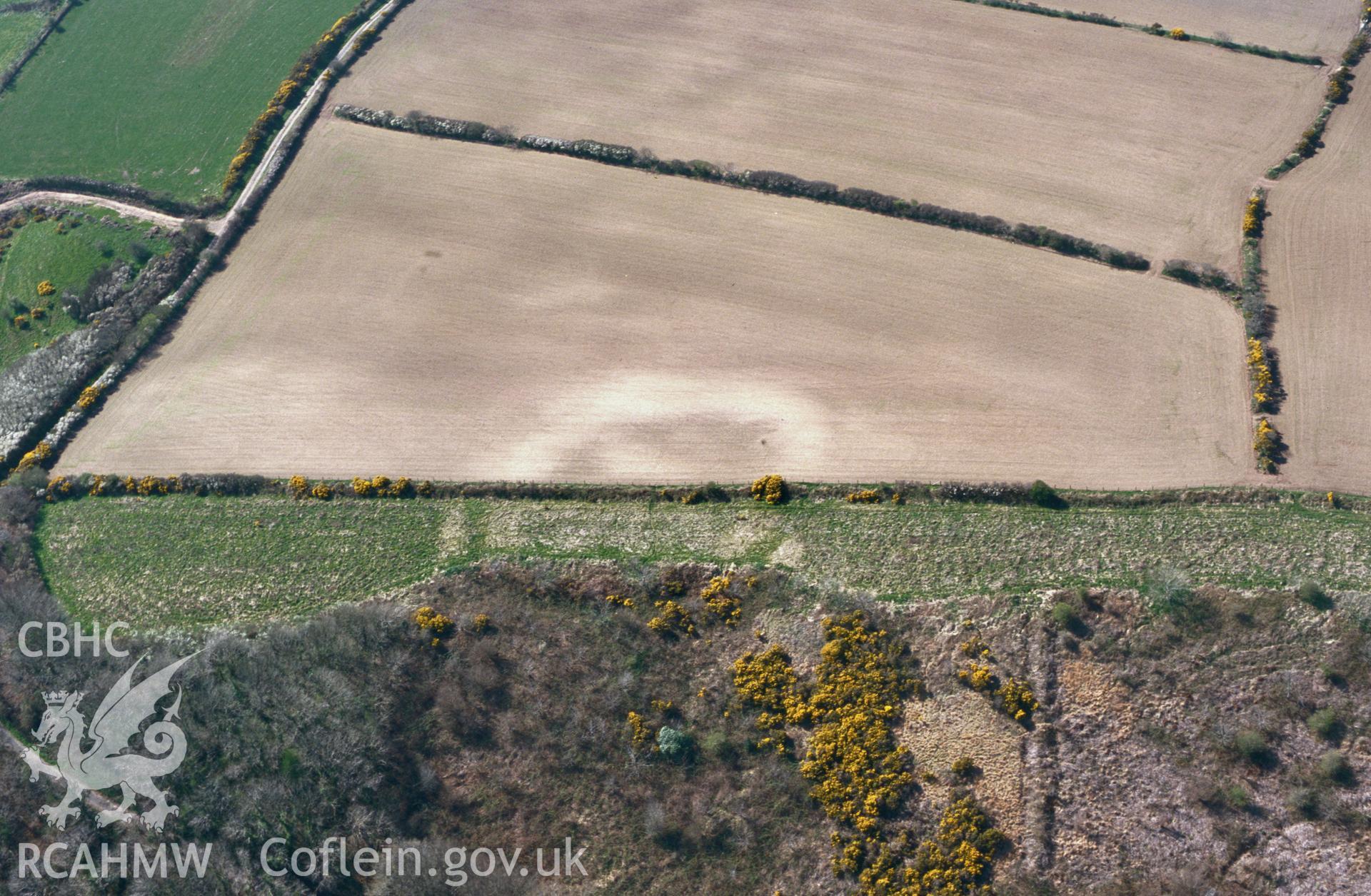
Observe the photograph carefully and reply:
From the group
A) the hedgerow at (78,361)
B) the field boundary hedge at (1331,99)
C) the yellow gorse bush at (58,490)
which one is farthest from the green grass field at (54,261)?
the field boundary hedge at (1331,99)

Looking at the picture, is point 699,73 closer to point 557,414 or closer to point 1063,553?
point 557,414

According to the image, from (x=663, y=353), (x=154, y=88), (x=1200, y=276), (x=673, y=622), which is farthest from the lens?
(x=154, y=88)

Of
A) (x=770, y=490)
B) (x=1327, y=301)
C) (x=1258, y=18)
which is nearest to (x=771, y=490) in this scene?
(x=770, y=490)

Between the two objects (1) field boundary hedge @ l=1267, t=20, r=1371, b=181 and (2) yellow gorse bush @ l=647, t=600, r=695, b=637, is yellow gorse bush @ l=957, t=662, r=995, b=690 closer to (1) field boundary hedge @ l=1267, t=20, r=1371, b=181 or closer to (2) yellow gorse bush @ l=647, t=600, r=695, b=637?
(2) yellow gorse bush @ l=647, t=600, r=695, b=637

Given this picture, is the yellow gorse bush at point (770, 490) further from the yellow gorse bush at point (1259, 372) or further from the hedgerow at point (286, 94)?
the hedgerow at point (286, 94)

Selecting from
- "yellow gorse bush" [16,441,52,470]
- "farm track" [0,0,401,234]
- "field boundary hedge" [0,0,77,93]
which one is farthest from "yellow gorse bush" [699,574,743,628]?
"field boundary hedge" [0,0,77,93]

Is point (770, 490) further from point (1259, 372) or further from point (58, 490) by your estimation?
point (58, 490)
